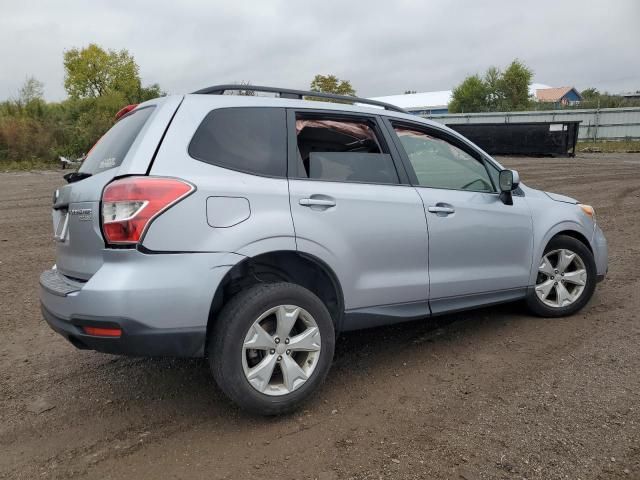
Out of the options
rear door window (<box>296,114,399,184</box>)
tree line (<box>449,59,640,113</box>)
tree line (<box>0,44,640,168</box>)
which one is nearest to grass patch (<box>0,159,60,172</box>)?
tree line (<box>0,44,640,168</box>)

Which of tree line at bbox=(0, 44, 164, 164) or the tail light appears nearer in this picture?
the tail light

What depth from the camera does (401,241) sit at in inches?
135

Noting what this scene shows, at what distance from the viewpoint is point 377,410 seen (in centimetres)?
309

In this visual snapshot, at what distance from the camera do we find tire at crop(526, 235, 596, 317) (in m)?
4.49

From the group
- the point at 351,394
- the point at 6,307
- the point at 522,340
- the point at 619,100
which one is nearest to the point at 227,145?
the point at 351,394

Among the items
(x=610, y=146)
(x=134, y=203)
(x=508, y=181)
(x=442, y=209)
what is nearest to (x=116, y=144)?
(x=134, y=203)

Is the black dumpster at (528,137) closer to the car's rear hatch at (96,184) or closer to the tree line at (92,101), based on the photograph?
the tree line at (92,101)

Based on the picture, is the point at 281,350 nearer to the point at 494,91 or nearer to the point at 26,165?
the point at 26,165

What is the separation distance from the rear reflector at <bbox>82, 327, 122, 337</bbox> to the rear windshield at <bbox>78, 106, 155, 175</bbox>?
2.82ft

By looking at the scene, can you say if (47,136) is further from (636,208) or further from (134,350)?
(134,350)

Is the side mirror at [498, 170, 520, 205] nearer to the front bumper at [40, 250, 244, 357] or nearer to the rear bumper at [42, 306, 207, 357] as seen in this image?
the front bumper at [40, 250, 244, 357]

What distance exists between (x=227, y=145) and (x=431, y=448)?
192 cm

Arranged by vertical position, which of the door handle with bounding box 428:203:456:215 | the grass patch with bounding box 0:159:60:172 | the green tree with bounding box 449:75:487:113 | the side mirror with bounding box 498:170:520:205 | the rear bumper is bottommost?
the grass patch with bounding box 0:159:60:172

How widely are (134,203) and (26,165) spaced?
25.8 m
